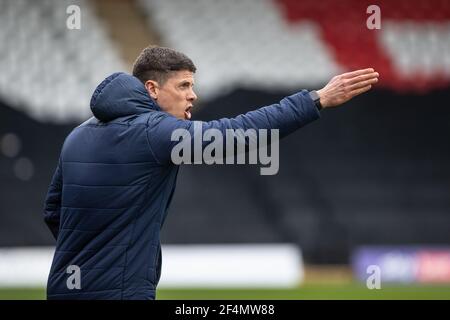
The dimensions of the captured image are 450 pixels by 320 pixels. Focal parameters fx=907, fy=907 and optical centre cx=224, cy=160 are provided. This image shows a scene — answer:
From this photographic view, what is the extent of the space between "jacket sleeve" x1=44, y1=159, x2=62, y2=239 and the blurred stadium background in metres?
9.67

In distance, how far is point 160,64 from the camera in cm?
349

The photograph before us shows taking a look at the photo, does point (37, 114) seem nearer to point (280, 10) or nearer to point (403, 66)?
point (280, 10)

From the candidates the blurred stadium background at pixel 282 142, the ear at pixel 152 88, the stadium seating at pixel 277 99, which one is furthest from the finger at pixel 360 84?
the stadium seating at pixel 277 99

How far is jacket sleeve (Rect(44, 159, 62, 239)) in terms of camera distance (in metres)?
3.60

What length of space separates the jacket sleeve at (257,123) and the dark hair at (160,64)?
0.87ft

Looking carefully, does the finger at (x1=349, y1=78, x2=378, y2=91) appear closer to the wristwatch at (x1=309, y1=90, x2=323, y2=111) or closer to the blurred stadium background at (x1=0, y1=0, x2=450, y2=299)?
the wristwatch at (x1=309, y1=90, x2=323, y2=111)

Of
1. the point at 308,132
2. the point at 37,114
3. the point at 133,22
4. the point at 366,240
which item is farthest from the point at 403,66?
the point at 37,114

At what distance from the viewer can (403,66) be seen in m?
15.6

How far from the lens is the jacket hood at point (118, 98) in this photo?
11.0 feet

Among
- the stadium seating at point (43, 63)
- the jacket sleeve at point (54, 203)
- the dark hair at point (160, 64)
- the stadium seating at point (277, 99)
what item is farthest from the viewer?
the stadium seating at point (43, 63)

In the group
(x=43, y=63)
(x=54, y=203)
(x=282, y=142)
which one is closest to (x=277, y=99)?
(x=282, y=142)

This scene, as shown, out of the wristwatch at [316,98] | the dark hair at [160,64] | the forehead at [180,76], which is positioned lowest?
the wristwatch at [316,98]

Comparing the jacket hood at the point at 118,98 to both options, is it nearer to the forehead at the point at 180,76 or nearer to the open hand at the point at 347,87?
the forehead at the point at 180,76

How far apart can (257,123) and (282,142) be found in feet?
38.7
